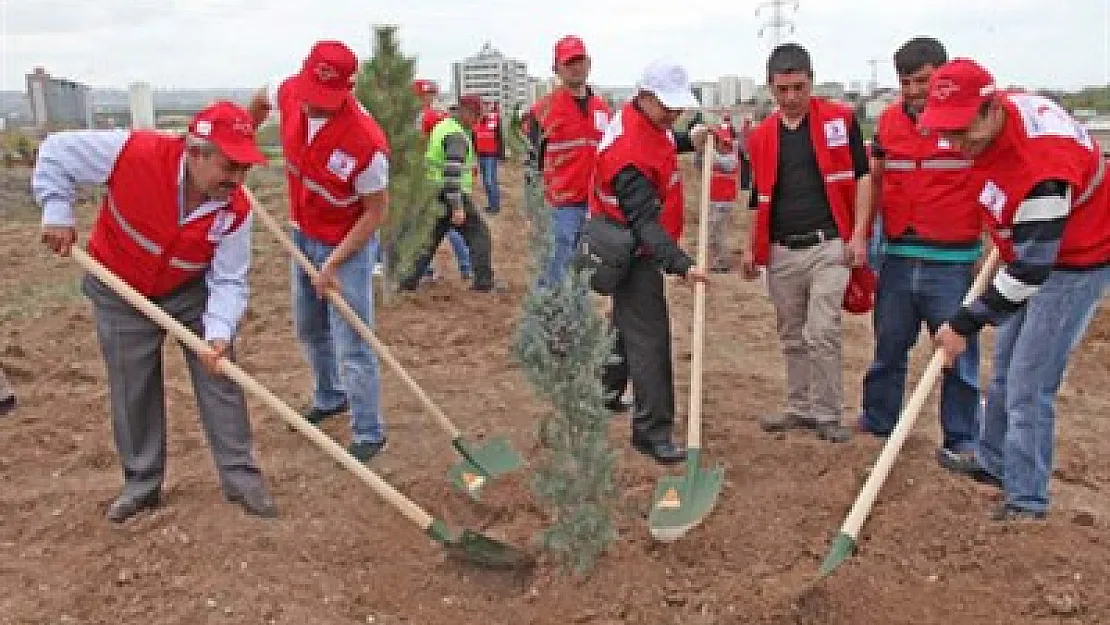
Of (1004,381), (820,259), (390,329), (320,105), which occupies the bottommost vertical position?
(390,329)

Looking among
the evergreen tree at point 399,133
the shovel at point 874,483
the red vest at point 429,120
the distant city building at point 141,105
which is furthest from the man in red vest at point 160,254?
the distant city building at point 141,105

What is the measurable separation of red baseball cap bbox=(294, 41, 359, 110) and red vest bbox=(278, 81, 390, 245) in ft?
0.36

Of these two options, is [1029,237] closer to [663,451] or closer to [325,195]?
[663,451]

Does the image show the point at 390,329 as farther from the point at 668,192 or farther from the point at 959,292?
the point at 959,292

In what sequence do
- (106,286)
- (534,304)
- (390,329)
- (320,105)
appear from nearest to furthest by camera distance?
(534,304)
(106,286)
(320,105)
(390,329)

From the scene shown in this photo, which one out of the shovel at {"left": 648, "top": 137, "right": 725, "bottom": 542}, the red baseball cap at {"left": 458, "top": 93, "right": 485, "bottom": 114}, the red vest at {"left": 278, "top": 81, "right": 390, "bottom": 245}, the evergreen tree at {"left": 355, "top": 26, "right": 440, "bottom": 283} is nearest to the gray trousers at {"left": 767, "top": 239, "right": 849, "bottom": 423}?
the shovel at {"left": 648, "top": 137, "right": 725, "bottom": 542}

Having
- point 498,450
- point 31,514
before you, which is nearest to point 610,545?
point 498,450

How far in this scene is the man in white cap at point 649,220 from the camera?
4523mm

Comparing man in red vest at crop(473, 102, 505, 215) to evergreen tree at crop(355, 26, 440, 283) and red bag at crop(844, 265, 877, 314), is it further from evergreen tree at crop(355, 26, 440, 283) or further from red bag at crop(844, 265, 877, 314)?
red bag at crop(844, 265, 877, 314)

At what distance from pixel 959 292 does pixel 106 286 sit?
11.8 ft

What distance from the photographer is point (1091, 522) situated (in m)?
4.18

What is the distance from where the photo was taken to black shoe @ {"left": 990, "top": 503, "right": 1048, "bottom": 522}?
161 inches

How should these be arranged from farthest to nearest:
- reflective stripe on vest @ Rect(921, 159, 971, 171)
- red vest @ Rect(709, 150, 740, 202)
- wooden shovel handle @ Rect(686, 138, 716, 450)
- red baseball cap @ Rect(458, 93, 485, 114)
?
red baseball cap @ Rect(458, 93, 485, 114) < red vest @ Rect(709, 150, 740, 202) < reflective stripe on vest @ Rect(921, 159, 971, 171) < wooden shovel handle @ Rect(686, 138, 716, 450)

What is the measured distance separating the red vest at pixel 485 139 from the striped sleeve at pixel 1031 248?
12.7 meters
